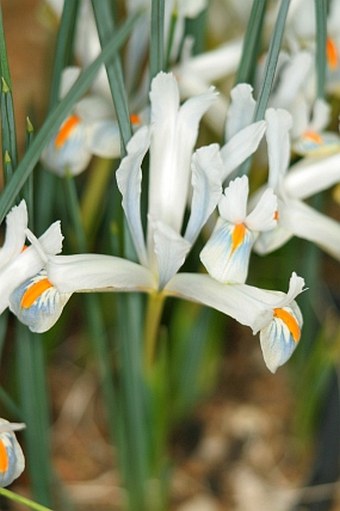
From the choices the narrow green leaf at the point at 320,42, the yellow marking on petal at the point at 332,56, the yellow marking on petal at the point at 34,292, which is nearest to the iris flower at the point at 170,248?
the yellow marking on petal at the point at 34,292

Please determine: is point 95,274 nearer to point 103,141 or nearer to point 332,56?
point 103,141

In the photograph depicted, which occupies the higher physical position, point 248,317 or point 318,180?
point 318,180

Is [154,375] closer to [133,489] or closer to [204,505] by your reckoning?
[133,489]

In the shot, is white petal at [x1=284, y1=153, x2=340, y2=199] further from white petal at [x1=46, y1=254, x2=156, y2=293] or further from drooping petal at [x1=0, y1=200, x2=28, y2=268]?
drooping petal at [x1=0, y1=200, x2=28, y2=268]

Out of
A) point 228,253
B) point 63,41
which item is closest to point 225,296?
point 228,253


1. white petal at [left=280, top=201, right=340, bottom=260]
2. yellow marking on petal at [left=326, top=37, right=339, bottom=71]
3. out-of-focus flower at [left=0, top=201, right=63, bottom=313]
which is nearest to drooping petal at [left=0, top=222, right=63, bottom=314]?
out-of-focus flower at [left=0, top=201, right=63, bottom=313]

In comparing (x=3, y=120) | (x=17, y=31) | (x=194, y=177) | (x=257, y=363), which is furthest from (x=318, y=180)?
(x=17, y=31)

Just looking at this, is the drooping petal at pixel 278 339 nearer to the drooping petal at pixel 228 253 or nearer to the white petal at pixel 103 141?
the drooping petal at pixel 228 253
